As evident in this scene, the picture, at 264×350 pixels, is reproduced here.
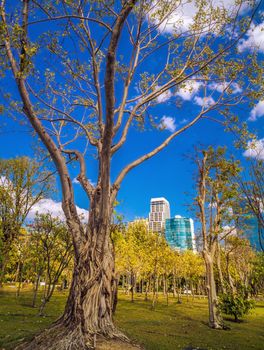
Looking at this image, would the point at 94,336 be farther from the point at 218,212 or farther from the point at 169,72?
the point at 218,212

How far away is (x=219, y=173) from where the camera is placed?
18625mm

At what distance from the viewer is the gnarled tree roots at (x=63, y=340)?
19.7 ft

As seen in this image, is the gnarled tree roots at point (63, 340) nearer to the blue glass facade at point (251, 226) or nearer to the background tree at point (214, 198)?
the blue glass facade at point (251, 226)

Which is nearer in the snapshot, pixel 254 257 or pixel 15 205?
pixel 15 205

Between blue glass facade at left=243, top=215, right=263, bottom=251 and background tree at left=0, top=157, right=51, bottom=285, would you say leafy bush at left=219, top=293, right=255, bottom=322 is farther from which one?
background tree at left=0, top=157, right=51, bottom=285

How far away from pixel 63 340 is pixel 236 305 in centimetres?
1765

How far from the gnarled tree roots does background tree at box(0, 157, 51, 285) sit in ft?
47.7

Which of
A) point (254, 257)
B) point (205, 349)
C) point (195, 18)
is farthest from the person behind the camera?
point (254, 257)

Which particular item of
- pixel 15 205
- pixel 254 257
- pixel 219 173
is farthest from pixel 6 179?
pixel 254 257

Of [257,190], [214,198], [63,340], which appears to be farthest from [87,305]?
[214,198]

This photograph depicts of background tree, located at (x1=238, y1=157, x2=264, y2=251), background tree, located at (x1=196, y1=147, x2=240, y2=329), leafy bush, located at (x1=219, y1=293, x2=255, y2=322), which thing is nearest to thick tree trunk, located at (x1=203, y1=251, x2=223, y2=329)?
background tree, located at (x1=196, y1=147, x2=240, y2=329)

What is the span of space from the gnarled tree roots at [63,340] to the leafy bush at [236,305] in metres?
16.4

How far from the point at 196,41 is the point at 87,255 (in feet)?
29.6

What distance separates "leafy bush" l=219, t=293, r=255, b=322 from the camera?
19.8 metres
